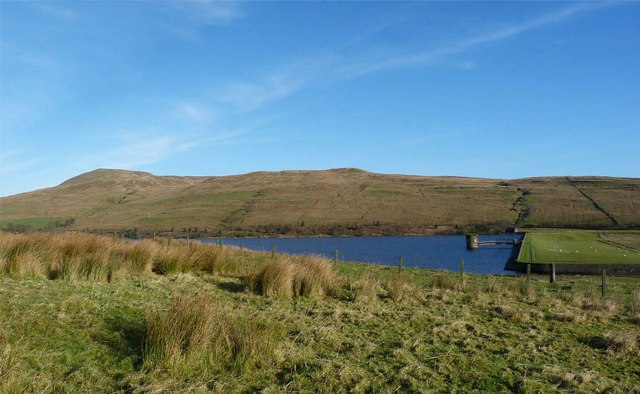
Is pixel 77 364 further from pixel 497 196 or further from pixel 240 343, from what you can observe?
pixel 497 196

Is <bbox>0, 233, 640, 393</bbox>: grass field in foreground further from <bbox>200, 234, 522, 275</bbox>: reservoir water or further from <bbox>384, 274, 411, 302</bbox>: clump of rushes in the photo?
<bbox>200, 234, 522, 275</bbox>: reservoir water

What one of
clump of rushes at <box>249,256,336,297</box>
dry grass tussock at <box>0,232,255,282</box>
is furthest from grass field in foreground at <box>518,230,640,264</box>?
dry grass tussock at <box>0,232,255,282</box>

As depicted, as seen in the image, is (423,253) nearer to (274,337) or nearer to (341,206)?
(274,337)

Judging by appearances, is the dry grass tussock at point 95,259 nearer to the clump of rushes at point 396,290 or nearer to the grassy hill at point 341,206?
the clump of rushes at point 396,290

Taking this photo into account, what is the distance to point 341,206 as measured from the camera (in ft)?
428

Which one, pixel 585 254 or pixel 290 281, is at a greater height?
pixel 290 281

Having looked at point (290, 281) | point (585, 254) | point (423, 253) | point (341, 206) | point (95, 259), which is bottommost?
point (423, 253)

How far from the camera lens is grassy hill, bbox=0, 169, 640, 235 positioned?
106812 mm

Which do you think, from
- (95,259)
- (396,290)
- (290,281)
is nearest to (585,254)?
(396,290)

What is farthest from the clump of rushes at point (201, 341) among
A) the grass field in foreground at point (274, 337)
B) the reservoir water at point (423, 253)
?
the reservoir water at point (423, 253)

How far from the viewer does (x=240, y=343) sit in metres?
6.73

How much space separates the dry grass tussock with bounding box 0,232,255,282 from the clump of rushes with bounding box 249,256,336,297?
295 centimetres

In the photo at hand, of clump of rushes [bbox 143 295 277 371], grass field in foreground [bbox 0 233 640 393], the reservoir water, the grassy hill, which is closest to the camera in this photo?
grass field in foreground [bbox 0 233 640 393]

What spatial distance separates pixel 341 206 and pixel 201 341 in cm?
12416
